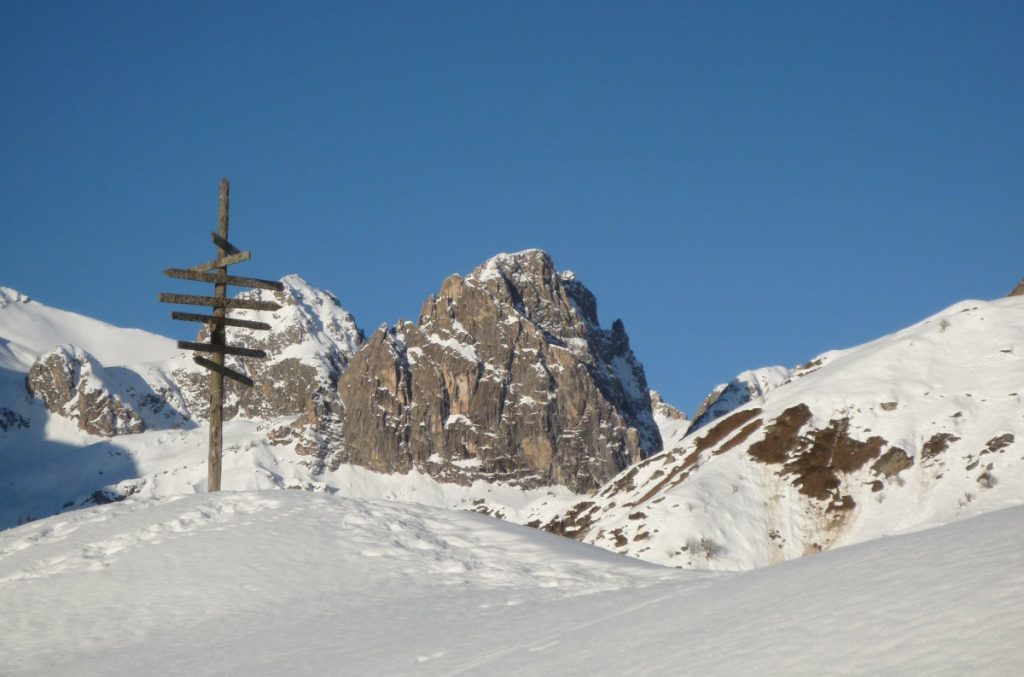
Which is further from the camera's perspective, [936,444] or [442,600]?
[936,444]

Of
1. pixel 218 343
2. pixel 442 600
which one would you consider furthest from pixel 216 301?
pixel 442 600

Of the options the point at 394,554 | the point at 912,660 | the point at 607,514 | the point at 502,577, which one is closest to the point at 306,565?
the point at 394,554

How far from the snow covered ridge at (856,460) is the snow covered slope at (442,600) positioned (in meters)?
42.3

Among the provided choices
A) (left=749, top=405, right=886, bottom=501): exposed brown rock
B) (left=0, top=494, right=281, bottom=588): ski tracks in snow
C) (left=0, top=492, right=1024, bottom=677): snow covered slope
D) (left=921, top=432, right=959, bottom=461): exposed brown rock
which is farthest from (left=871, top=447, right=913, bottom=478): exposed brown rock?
(left=0, top=494, right=281, bottom=588): ski tracks in snow

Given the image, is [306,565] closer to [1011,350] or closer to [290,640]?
[290,640]

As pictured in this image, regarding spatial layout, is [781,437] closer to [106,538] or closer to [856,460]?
[856,460]

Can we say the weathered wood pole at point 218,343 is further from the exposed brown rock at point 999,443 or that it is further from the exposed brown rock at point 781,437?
the exposed brown rock at point 781,437

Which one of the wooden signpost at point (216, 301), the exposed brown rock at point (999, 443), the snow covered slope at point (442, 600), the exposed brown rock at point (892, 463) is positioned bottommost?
the snow covered slope at point (442, 600)

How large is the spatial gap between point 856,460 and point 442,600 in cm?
5822

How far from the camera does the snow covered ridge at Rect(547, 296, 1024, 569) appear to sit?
64500 mm

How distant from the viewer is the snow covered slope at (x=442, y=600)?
9.44 m

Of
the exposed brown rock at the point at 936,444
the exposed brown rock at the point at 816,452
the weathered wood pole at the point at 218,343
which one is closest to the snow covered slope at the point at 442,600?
the weathered wood pole at the point at 218,343

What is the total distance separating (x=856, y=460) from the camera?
235ft

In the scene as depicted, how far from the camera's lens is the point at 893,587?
10.6 meters
